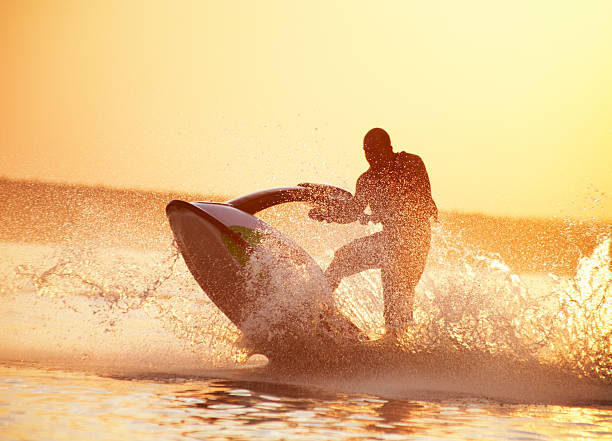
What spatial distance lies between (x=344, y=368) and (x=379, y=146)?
77.7 inches

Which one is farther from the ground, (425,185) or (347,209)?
(425,185)

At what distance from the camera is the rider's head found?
7.93 meters

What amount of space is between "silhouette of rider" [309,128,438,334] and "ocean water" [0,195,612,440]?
1.12ft

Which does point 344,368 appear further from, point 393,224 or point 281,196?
point 281,196

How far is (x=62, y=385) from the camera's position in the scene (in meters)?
6.43

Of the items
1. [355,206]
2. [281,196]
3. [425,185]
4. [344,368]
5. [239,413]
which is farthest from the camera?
[281,196]

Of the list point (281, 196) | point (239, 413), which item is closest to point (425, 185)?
point (281, 196)

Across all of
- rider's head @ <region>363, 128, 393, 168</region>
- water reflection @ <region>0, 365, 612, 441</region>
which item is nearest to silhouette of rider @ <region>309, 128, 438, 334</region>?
rider's head @ <region>363, 128, 393, 168</region>

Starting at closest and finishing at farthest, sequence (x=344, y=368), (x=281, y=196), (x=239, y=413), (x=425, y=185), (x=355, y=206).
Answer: (x=239, y=413), (x=344, y=368), (x=425, y=185), (x=355, y=206), (x=281, y=196)

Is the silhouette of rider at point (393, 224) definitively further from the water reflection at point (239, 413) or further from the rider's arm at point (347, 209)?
the water reflection at point (239, 413)

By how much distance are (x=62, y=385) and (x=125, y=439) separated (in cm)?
162

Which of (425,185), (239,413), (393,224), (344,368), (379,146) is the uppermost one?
(379,146)

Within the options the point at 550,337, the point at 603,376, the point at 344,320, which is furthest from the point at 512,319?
the point at 344,320

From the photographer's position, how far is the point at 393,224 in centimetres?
795
